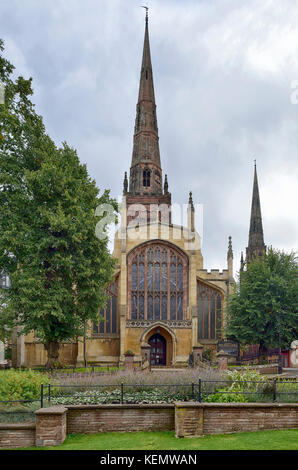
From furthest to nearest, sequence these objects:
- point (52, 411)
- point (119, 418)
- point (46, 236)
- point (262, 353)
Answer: point (262, 353)
point (46, 236)
point (119, 418)
point (52, 411)

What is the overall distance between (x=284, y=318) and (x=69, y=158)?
19.3 meters

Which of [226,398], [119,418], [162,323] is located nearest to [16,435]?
[119,418]

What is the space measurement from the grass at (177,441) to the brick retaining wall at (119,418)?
0.66 feet

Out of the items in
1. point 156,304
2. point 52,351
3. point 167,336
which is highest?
point 156,304

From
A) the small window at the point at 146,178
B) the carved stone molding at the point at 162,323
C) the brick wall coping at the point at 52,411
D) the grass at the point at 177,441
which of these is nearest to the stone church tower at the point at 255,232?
the small window at the point at 146,178

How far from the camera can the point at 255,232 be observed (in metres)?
60.8

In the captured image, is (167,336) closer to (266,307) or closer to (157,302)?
(157,302)

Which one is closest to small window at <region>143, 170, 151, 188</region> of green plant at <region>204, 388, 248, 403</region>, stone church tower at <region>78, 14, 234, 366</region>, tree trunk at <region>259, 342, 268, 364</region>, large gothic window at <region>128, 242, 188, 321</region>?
stone church tower at <region>78, 14, 234, 366</region>

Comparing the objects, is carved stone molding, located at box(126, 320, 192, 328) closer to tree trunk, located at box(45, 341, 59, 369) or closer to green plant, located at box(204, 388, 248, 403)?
tree trunk, located at box(45, 341, 59, 369)

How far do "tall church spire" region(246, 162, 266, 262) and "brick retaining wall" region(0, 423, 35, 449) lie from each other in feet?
171

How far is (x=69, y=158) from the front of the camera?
2412cm

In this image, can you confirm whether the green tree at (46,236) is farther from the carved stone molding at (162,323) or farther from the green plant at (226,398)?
the carved stone molding at (162,323)

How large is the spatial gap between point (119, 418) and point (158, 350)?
29078 mm
